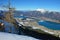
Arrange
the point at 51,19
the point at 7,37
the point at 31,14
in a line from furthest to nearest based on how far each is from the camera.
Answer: the point at 31,14 < the point at 51,19 < the point at 7,37

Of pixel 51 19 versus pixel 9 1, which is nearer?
pixel 51 19

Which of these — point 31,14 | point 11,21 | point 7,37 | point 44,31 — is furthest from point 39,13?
point 7,37

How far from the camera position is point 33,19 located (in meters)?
2.72

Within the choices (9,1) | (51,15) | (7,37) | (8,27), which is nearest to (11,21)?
(8,27)

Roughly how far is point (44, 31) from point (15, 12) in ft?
2.09

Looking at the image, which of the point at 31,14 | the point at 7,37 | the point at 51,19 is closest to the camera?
the point at 7,37

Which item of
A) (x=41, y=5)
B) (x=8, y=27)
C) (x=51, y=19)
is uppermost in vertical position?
(x=41, y=5)

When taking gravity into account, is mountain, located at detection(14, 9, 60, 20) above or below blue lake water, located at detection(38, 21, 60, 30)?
above

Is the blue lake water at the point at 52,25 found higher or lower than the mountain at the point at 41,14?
lower

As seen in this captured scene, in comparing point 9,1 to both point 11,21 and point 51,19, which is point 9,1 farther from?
point 51,19

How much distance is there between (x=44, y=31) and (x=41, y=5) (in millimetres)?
463

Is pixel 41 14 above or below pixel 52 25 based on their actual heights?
above

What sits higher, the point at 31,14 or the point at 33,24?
the point at 31,14

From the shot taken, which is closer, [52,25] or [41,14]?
[52,25]
